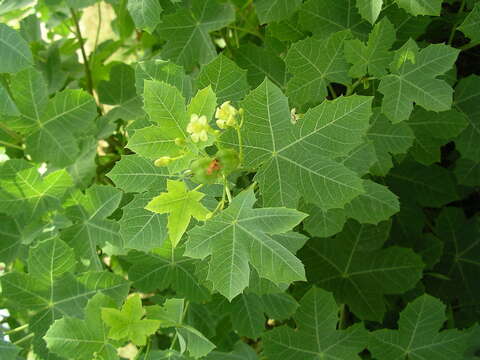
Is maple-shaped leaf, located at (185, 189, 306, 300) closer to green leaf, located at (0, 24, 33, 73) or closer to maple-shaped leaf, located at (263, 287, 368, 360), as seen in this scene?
maple-shaped leaf, located at (263, 287, 368, 360)

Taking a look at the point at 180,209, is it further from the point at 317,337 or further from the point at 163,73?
the point at 317,337

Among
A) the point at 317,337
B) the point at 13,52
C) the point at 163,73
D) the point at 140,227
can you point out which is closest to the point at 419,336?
the point at 317,337

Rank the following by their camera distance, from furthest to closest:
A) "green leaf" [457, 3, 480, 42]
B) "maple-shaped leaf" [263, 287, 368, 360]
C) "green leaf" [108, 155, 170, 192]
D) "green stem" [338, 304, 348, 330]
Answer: "green stem" [338, 304, 348, 330], "maple-shaped leaf" [263, 287, 368, 360], "green leaf" [457, 3, 480, 42], "green leaf" [108, 155, 170, 192]

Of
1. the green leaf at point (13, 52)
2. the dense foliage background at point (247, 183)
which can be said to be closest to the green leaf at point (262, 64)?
the dense foliage background at point (247, 183)

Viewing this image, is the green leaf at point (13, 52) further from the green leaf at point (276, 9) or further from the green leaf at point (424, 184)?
the green leaf at point (424, 184)

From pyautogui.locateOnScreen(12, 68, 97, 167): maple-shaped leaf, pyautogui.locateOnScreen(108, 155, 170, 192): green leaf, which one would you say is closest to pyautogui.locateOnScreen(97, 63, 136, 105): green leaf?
pyautogui.locateOnScreen(12, 68, 97, 167): maple-shaped leaf

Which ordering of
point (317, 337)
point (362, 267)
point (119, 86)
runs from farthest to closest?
1. point (119, 86)
2. point (362, 267)
3. point (317, 337)
